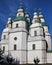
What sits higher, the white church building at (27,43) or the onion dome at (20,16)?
the onion dome at (20,16)

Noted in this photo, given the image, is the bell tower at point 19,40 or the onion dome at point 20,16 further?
the onion dome at point 20,16

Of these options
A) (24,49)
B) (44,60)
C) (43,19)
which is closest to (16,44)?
(24,49)

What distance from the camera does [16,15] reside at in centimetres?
4484

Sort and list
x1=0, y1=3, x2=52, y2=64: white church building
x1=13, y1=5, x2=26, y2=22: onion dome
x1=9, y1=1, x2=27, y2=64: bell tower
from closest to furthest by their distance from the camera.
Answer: x1=0, y1=3, x2=52, y2=64: white church building
x1=9, y1=1, x2=27, y2=64: bell tower
x1=13, y1=5, x2=26, y2=22: onion dome

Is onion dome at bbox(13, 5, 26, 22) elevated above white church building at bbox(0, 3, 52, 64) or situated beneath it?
Answer: elevated above

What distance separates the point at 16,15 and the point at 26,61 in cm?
1272

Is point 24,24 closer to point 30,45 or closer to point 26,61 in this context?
point 30,45

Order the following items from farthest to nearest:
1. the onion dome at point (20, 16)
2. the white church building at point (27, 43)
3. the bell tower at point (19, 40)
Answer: the onion dome at point (20, 16) → the bell tower at point (19, 40) → the white church building at point (27, 43)

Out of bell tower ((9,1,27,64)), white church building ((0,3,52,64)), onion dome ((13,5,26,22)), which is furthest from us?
onion dome ((13,5,26,22))

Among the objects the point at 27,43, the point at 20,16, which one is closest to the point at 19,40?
the point at 27,43

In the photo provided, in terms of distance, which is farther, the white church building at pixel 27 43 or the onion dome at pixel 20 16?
the onion dome at pixel 20 16

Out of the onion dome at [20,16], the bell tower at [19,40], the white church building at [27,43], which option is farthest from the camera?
the onion dome at [20,16]

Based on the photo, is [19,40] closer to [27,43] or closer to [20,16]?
[27,43]

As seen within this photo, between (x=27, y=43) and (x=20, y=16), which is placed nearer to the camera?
(x=27, y=43)
